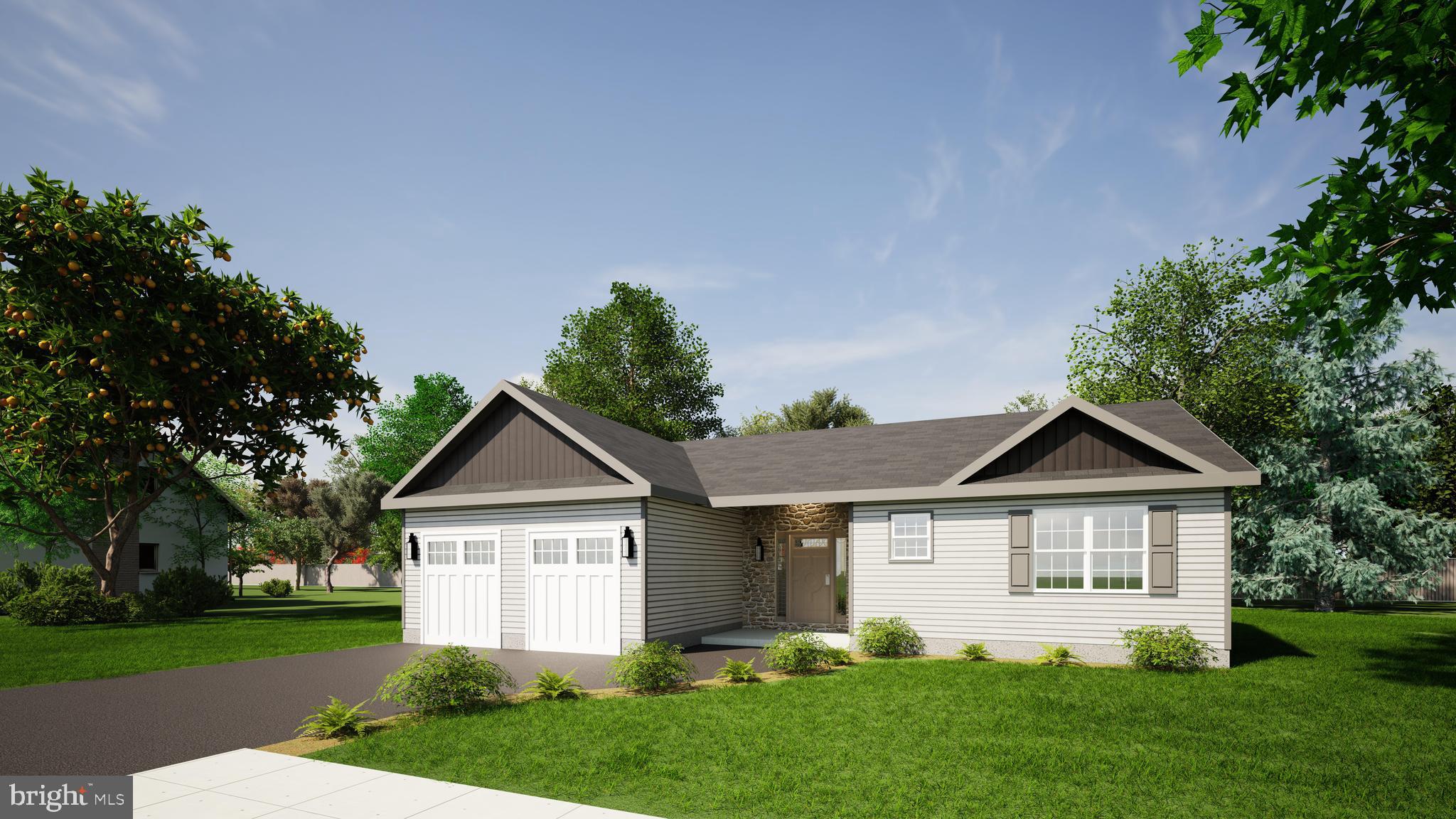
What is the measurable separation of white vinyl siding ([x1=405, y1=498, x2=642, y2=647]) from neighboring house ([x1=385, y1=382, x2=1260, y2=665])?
0.13 ft

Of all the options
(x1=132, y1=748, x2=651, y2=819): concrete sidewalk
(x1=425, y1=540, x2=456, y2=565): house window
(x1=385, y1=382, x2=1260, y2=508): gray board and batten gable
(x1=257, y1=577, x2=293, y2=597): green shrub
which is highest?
(x1=385, y1=382, x2=1260, y2=508): gray board and batten gable

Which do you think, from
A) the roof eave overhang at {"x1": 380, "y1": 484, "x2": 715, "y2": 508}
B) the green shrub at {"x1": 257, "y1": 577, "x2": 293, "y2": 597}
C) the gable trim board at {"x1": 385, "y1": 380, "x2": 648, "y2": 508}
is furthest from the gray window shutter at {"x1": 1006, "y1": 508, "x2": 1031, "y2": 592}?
the green shrub at {"x1": 257, "y1": 577, "x2": 293, "y2": 597}

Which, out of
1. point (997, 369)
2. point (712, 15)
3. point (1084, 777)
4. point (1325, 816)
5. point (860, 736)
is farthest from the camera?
point (997, 369)

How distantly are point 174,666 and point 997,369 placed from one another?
90.1 ft

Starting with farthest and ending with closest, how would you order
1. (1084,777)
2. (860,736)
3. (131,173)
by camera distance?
(131,173) → (860,736) → (1084,777)

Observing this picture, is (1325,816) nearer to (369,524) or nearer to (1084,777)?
(1084,777)

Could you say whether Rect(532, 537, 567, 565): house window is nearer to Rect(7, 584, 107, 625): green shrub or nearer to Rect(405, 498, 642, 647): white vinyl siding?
Rect(405, 498, 642, 647): white vinyl siding

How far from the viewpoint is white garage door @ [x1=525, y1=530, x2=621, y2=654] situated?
573 inches

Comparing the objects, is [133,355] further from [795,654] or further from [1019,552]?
[1019,552]

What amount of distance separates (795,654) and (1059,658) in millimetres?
4498

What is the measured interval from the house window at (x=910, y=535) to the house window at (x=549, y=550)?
252 inches

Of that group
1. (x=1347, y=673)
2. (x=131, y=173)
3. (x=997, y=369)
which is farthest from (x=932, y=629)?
(x=131, y=173)

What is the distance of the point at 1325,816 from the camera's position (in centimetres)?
587

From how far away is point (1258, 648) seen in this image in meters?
14.6
